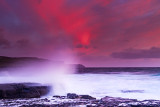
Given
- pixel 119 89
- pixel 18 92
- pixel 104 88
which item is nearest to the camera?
pixel 18 92

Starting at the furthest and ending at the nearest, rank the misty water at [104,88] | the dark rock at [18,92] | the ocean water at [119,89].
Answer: the misty water at [104,88] → the ocean water at [119,89] → the dark rock at [18,92]

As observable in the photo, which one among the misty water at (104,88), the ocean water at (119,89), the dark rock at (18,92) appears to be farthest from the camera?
the misty water at (104,88)

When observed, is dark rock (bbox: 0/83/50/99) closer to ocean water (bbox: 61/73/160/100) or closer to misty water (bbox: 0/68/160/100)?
misty water (bbox: 0/68/160/100)

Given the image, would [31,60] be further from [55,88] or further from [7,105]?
[7,105]

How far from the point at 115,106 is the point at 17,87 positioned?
826 cm

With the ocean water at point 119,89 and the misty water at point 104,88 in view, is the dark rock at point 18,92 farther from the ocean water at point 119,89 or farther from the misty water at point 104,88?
the ocean water at point 119,89

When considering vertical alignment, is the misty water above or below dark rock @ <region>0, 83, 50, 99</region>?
below

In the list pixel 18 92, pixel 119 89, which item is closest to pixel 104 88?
pixel 119 89

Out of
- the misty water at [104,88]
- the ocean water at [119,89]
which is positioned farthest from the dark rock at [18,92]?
the ocean water at [119,89]

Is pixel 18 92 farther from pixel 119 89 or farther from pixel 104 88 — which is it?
pixel 119 89

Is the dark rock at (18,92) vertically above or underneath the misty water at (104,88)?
above

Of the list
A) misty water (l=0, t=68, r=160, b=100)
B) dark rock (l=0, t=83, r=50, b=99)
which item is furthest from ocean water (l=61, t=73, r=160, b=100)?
dark rock (l=0, t=83, r=50, b=99)

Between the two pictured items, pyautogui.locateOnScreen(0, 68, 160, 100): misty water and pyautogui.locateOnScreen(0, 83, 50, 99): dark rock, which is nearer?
pyautogui.locateOnScreen(0, 83, 50, 99): dark rock

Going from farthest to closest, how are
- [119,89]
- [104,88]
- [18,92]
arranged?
[104,88], [119,89], [18,92]
